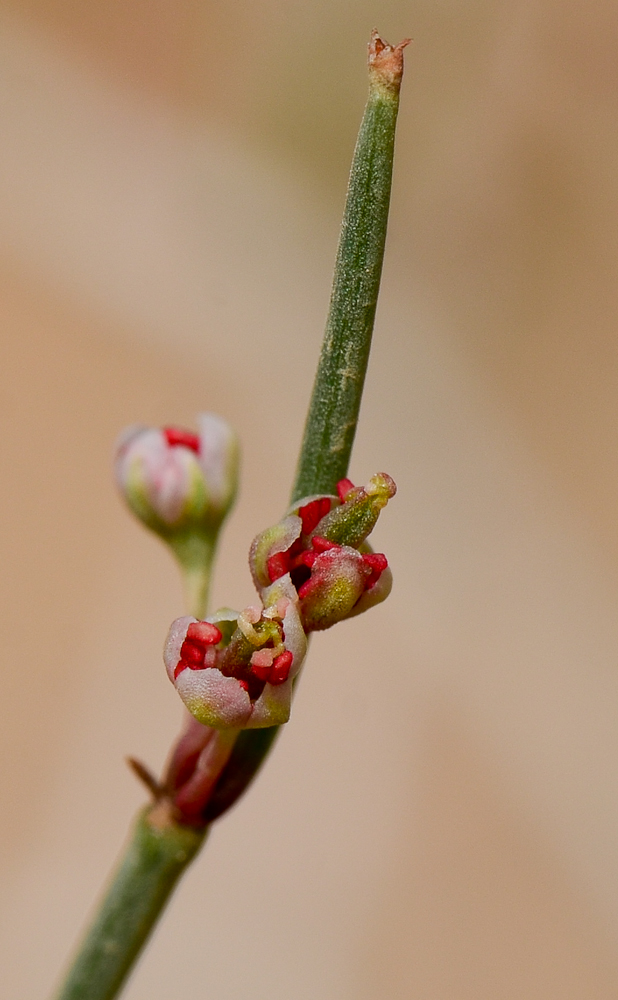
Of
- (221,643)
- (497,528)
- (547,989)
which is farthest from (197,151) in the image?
(221,643)

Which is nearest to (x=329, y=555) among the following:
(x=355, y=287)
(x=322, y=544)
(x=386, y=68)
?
(x=322, y=544)

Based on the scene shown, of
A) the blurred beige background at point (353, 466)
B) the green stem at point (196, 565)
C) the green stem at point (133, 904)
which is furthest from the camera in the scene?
the blurred beige background at point (353, 466)

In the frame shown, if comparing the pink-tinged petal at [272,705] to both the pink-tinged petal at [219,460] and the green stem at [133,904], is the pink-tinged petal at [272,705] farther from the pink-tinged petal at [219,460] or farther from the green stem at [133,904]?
the pink-tinged petal at [219,460]

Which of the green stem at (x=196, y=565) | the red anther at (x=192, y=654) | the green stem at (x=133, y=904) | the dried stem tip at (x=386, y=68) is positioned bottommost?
the green stem at (x=133, y=904)

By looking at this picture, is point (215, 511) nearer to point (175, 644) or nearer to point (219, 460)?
point (219, 460)

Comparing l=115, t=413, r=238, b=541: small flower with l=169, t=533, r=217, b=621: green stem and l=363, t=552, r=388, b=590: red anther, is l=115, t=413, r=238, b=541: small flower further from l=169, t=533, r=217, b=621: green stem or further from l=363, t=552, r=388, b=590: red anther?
l=363, t=552, r=388, b=590: red anther

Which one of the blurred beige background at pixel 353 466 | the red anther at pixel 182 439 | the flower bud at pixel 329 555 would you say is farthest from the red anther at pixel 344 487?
the blurred beige background at pixel 353 466
